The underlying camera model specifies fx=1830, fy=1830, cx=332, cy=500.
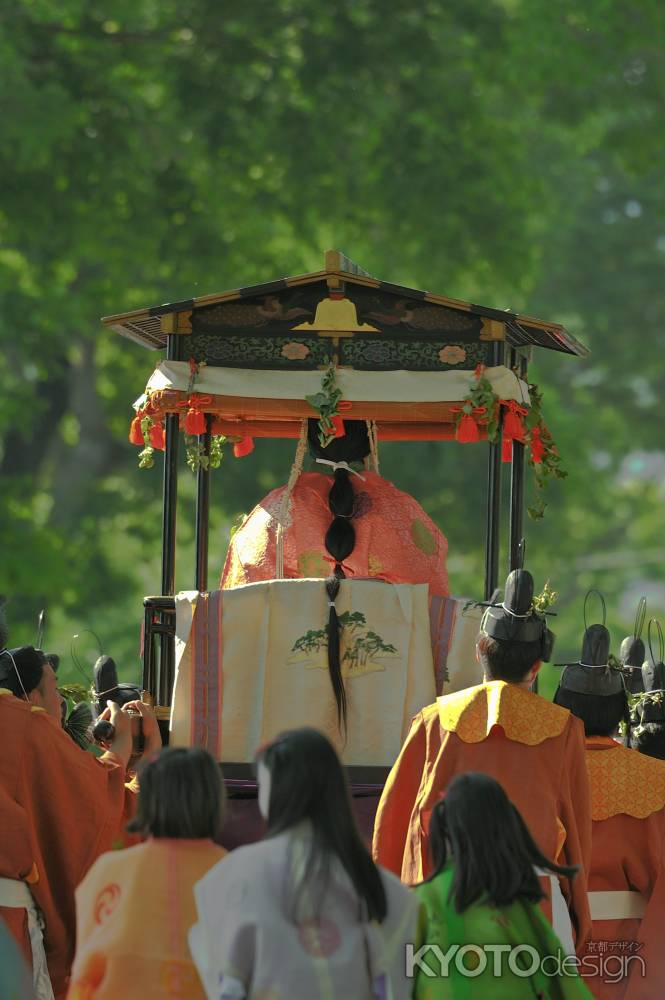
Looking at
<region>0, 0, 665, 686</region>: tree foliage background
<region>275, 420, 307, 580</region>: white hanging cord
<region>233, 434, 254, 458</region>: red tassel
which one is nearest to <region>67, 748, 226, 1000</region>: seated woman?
<region>275, 420, 307, 580</region>: white hanging cord

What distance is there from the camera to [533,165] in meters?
21.5

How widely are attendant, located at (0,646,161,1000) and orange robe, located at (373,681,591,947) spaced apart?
1191mm

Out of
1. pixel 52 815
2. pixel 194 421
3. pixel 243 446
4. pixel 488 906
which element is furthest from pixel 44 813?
pixel 243 446

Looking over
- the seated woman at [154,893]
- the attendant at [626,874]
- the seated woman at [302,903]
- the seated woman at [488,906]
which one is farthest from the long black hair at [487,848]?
the attendant at [626,874]

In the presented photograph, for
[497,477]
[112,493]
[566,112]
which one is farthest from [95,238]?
[497,477]

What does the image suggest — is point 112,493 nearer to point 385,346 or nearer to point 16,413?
point 16,413

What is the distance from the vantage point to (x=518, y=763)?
571cm

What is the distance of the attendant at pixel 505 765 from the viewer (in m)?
5.66

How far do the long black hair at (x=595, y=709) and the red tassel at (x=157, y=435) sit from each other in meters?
2.40

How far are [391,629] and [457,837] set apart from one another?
2818 millimetres

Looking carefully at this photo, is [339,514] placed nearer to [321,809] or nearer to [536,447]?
[536,447]

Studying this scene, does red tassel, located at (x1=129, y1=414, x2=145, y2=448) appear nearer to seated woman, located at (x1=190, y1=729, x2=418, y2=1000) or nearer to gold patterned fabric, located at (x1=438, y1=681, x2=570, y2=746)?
gold patterned fabric, located at (x1=438, y1=681, x2=570, y2=746)

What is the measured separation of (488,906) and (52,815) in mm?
2275

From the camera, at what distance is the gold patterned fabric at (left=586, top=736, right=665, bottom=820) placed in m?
6.12
